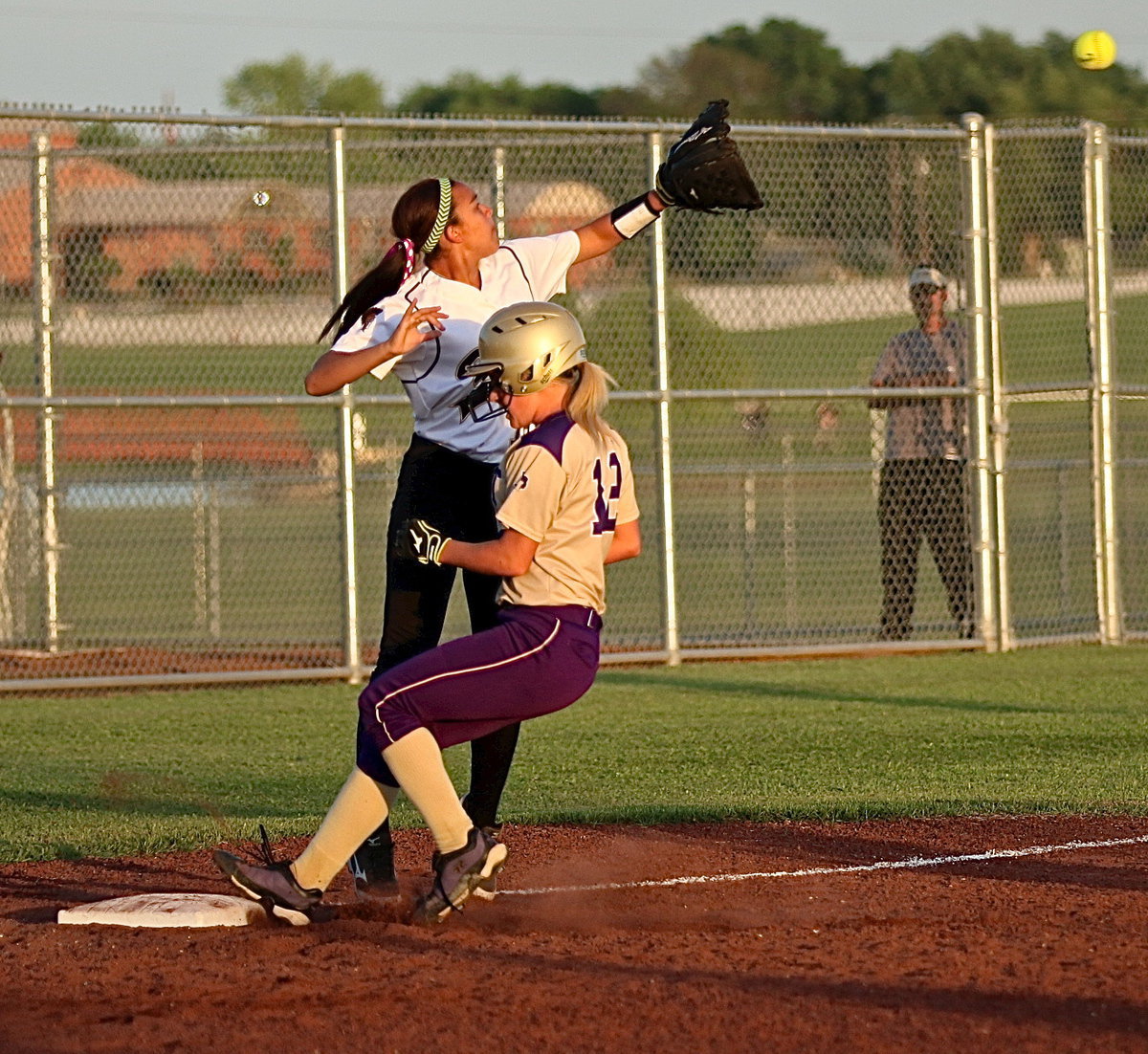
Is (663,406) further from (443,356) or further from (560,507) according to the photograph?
(560,507)

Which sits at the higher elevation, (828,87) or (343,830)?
(828,87)

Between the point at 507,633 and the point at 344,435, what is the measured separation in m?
5.89

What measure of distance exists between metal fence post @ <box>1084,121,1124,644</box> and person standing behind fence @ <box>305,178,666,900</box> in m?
7.42

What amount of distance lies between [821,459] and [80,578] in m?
11.1

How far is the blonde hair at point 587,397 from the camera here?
479 cm

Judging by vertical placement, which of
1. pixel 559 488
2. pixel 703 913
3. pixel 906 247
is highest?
pixel 906 247

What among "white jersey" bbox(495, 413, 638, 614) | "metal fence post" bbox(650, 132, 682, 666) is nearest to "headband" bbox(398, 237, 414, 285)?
"white jersey" bbox(495, 413, 638, 614)

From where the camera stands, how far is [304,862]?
480 centimetres

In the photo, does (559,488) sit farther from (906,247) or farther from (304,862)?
(906,247)

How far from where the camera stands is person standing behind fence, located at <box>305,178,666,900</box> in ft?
17.2

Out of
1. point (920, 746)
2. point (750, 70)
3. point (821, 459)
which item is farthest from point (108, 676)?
point (750, 70)

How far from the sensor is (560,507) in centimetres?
468

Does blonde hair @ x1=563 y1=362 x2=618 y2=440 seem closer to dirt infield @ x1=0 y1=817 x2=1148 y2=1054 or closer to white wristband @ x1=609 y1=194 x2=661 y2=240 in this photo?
white wristband @ x1=609 y1=194 x2=661 y2=240

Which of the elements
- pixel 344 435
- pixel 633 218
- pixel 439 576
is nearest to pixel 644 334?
pixel 344 435
